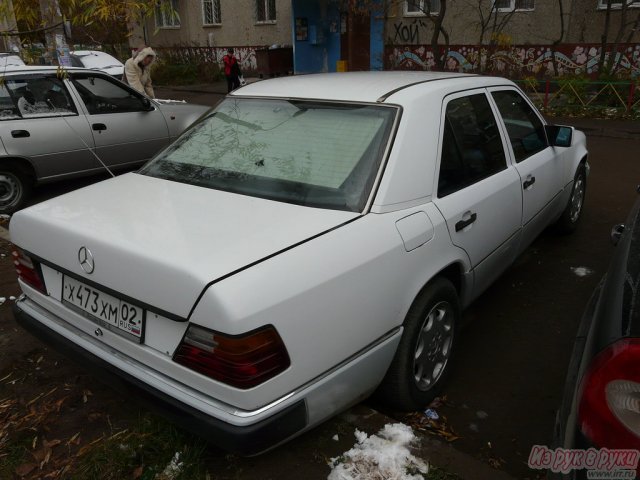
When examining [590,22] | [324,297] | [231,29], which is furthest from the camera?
[231,29]

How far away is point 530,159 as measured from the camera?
151 inches

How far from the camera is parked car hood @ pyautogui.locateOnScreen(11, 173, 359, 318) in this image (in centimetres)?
199

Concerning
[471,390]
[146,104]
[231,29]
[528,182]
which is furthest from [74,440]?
[231,29]

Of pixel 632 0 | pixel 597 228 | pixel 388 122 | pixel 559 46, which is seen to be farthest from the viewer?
pixel 559 46

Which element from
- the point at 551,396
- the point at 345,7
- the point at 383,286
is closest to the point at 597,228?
the point at 551,396

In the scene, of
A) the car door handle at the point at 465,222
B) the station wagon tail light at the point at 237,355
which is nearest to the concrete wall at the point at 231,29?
the car door handle at the point at 465,222

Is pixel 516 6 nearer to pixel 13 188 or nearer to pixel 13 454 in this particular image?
pixel 13 188

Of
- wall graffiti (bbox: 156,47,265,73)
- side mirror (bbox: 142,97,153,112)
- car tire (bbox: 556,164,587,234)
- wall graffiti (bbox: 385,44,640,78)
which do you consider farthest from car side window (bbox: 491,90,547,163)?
wall graffiti (bbox: 156,47,265,73)

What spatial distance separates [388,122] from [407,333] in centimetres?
104

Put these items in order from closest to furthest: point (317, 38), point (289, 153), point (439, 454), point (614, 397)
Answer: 1. point (614, 397)
2. point (439, 454)
3. point (289, 153)
4. point (317, 38)

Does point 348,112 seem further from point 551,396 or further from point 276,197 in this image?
point 551,396

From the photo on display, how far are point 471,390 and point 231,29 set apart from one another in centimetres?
2187

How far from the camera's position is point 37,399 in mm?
2967

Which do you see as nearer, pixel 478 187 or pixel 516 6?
pixel 478 187
